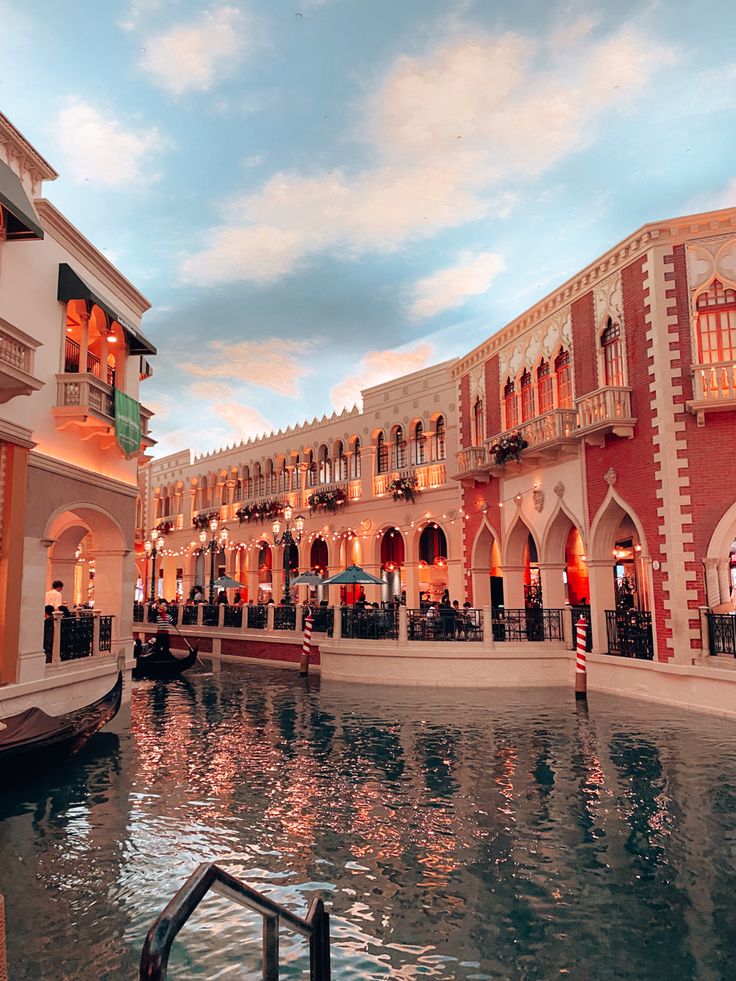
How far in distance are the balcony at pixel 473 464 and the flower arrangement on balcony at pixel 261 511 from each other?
10219 mm

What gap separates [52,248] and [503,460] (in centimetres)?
1093

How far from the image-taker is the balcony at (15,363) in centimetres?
845

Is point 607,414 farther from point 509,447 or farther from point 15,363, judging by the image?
point 15,363

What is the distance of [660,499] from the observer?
12.6m

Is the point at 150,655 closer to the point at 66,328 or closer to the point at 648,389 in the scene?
the point at 66,328

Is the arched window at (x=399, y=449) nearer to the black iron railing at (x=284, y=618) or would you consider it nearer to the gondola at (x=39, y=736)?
the black iron railing at (x=284, y=618)

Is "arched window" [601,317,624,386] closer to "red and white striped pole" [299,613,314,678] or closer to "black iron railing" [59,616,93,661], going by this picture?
"red and white striped pole" [299,613,314,678]

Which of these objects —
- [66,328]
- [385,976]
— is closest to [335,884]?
[385,976]

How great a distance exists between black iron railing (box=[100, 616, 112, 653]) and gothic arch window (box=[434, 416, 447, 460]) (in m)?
12.0

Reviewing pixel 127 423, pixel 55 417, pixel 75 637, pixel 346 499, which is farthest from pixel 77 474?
pixel 346 499

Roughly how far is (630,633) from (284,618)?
406 inches

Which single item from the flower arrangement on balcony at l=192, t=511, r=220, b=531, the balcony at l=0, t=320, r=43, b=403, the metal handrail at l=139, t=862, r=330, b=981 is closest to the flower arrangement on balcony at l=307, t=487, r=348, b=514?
the flower arrangement on balcony at l=192, t=511, r=220, b=531

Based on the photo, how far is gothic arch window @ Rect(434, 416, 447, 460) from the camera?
2150 centimetres

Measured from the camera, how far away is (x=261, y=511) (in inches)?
1120
